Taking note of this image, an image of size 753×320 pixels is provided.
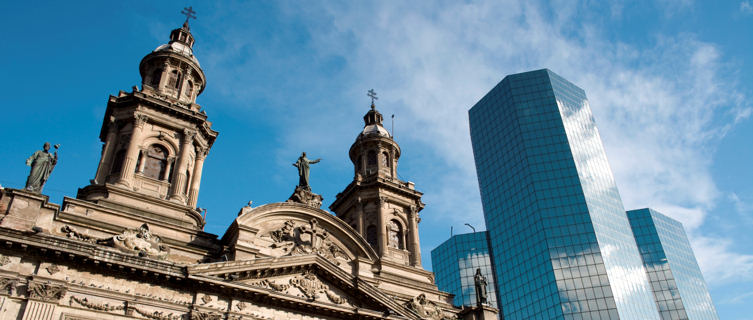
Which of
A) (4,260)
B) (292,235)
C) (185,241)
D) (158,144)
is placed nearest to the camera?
(4,260)

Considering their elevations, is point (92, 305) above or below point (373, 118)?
below

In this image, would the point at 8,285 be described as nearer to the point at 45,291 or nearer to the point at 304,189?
the point at 45,291

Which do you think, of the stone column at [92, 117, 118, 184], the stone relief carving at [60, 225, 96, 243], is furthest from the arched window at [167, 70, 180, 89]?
the stone relief carving at [60, 225, 96, 243]

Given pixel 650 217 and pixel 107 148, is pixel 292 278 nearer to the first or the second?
pixel 107 148

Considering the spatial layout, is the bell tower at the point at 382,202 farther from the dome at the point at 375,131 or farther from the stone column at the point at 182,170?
the stone column at the point at 182,170

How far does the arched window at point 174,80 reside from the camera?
36625mm

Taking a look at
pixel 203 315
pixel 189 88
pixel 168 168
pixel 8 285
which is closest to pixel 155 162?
pixel 168 168

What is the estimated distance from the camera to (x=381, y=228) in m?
37.1

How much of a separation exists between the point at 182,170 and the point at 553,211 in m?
52.2

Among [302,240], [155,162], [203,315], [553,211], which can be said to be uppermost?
[553,211]

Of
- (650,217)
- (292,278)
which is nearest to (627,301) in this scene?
(650,217)

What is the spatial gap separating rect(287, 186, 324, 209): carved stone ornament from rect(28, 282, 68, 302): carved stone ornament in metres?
14.3

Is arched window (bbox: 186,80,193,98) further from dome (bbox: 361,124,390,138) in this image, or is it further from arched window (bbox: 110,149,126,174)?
dome (bbox: 361,124,390,138)

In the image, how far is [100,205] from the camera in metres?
27.8
